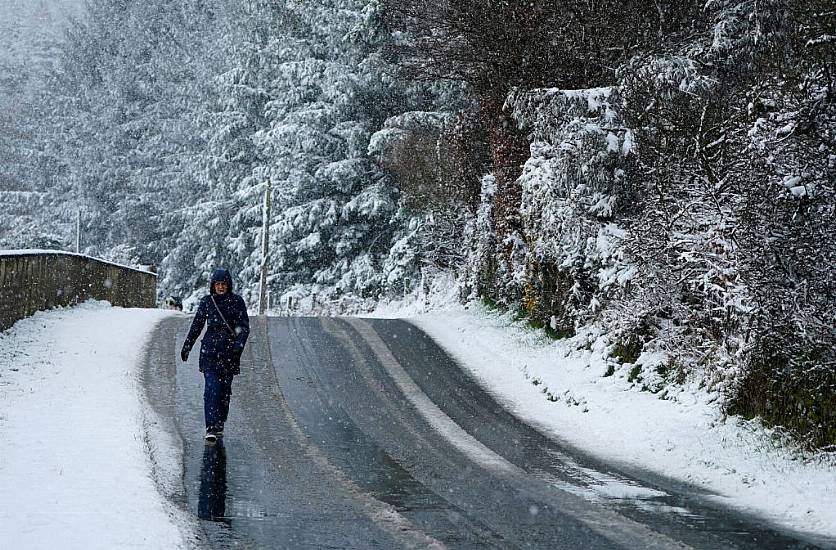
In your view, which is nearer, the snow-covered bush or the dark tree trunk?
the snow-covered bush

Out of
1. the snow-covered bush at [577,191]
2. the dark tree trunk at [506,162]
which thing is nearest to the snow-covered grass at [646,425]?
the snow-covered bush at [577,191]

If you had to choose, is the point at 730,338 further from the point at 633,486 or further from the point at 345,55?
the point at 345,55

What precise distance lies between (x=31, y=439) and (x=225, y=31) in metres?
44.1

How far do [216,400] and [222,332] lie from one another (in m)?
0.75

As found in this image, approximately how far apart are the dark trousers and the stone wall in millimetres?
7228

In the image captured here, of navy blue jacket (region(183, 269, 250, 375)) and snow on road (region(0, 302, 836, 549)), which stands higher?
navy blue jacket (region(183, 269, 250, 375))

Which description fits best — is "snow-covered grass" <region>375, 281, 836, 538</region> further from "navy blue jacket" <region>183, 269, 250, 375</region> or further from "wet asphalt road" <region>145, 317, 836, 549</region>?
"navy blue jacket" <region>183, 269, 250, 375</region>

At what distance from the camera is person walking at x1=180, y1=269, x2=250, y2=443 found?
9.98 metres

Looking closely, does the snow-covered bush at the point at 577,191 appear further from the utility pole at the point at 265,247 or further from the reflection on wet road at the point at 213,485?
the utility pole at the point at 265,247

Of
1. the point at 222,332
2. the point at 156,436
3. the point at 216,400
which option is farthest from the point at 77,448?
the point at 222,332

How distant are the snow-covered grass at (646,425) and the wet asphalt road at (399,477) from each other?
0.41 metres

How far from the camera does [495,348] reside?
16.9 metres

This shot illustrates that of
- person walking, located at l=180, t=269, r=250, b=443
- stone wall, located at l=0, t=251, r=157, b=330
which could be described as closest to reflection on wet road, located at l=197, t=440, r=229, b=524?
person walking, located at l=180, t=269, r=250, b=443

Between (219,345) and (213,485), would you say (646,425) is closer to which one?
(219,345)
